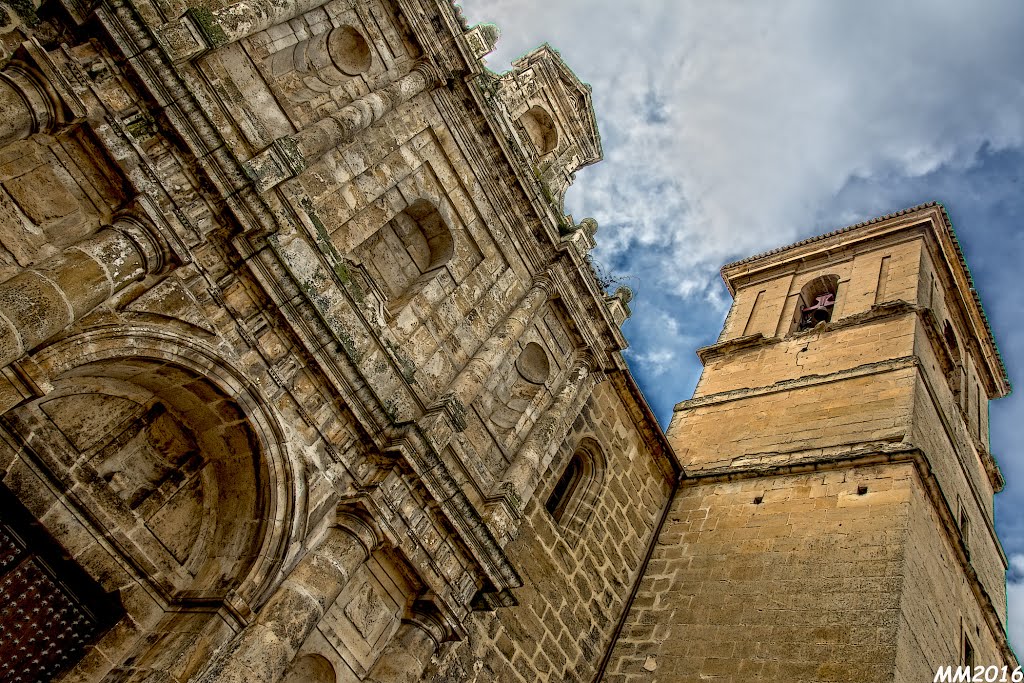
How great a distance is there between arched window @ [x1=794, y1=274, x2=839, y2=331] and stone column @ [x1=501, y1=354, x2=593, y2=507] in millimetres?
9227

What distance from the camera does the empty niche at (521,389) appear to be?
29.7 ft

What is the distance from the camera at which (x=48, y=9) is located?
5.89 meters

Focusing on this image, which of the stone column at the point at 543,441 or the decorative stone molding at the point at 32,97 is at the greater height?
the stone column at the point at 543,441

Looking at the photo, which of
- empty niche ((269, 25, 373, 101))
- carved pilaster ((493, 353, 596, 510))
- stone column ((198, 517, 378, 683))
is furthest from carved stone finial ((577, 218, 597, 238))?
stone column ((198, 517, 378, 683))

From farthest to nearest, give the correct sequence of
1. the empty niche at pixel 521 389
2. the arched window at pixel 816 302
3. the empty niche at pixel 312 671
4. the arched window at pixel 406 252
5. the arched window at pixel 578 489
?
the arched window at pixel 816 302, the arched window at pixel 578 489, the empty niche at pixel 521 389, the arched window at pixel 406 252, the empty niche at pixel 312 671

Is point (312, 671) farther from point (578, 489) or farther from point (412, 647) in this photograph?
point (578, 489)

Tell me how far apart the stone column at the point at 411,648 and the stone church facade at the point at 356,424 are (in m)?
0.03

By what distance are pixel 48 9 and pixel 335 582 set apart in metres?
5.02

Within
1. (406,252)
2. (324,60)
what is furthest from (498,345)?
(324,60)

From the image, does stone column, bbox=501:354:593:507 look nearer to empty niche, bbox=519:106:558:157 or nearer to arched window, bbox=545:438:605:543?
arched window, bbox=545:438:605:543

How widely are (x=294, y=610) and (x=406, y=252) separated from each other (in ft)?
14.2

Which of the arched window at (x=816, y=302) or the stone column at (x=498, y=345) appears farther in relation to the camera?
the arched window at (x=816, y=302)

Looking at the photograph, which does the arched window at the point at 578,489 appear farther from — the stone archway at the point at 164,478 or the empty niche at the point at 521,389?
the stone archway at the point at 164,478

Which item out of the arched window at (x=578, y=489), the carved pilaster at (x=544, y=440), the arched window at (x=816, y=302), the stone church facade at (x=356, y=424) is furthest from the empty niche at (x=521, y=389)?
the arched window at (x=816, y=302)
